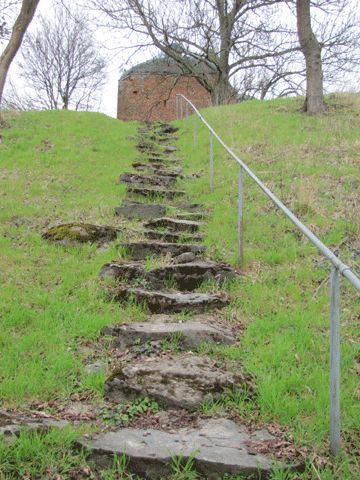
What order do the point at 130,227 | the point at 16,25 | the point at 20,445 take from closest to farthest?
the point at 20,445
the point at 130,227
the point at 16,25

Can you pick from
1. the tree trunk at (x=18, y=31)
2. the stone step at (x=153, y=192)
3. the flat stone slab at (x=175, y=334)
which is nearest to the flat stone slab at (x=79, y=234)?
the stone step at (x=153, y=192)

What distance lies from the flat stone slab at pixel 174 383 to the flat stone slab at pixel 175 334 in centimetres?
47

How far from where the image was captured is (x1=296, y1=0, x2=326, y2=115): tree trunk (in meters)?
11.7

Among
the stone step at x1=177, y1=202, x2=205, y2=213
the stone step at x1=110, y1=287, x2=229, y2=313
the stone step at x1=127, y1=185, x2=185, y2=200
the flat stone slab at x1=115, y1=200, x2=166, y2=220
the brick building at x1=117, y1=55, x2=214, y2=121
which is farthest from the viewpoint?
the brick building at x1=117, y1=55, x2=214, y2=121

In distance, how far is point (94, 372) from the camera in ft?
11.7

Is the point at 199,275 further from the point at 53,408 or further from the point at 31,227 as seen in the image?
the point at 31,227

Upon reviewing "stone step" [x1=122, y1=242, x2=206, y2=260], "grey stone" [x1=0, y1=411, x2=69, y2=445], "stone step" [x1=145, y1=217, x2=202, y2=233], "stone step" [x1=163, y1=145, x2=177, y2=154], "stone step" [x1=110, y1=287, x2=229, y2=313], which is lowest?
"grey stone" [x1=0, y1=411, x2=69, y2=445]

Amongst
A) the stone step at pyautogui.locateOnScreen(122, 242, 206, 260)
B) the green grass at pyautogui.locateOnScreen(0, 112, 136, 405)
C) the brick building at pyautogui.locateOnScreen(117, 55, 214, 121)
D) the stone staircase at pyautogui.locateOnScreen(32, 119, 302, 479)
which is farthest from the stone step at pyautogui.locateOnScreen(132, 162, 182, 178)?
the brick building at pyautogui.locateOnScreen(117, 55, 214, 121)

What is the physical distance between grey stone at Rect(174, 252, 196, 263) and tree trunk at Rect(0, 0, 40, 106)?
637cm

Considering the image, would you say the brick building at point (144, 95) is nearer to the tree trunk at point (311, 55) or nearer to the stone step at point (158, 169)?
the tree trunk at point (311, 55)

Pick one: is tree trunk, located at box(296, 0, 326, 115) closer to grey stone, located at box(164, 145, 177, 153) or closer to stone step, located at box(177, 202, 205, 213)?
grey stone, located at box(164, 145, 177, 153)

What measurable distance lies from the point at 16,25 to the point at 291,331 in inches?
358

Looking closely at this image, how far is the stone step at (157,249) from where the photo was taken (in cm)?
580

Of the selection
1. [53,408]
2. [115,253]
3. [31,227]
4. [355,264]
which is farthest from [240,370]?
[31,227]
